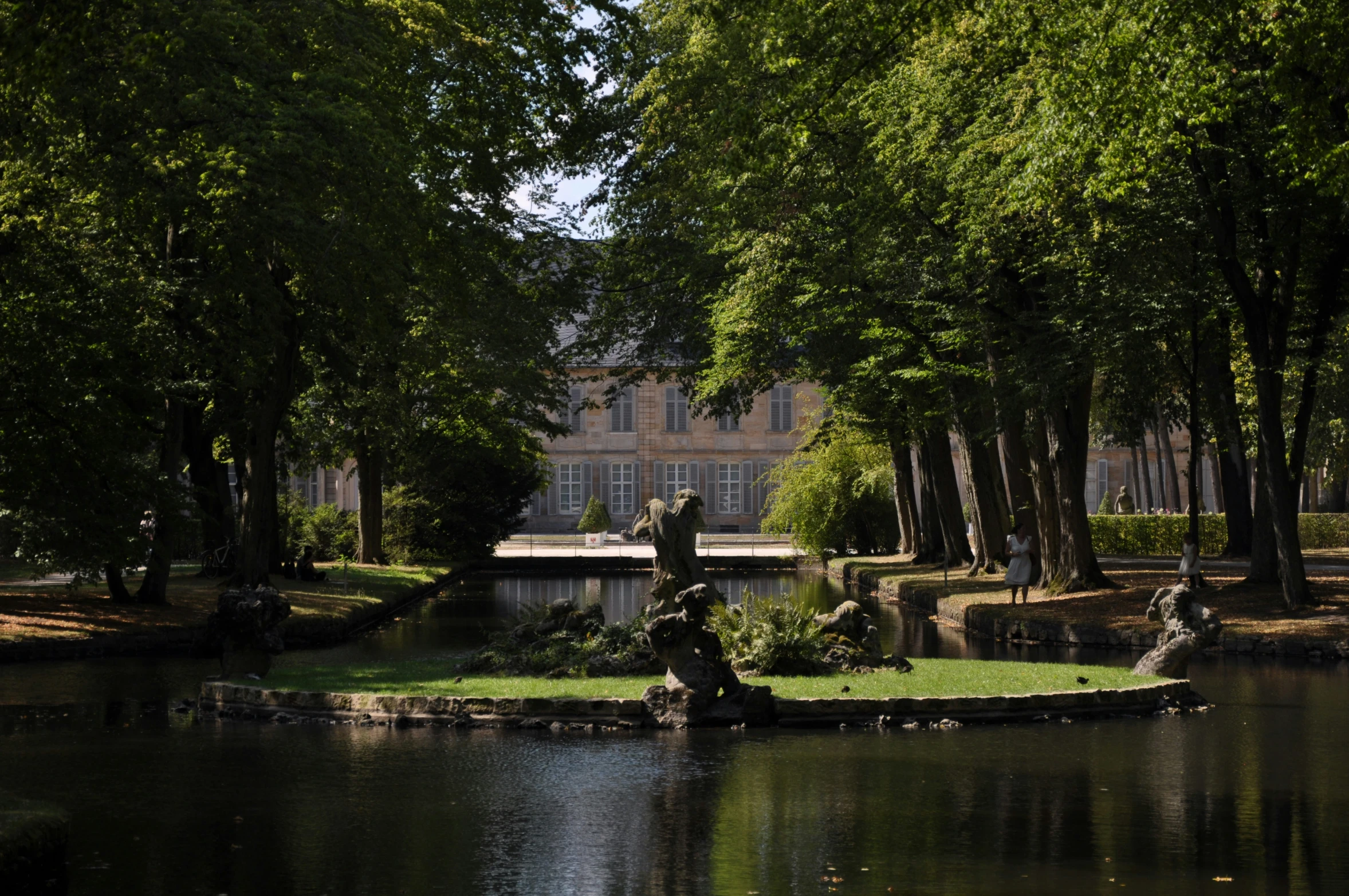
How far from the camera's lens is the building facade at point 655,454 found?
7975 cm

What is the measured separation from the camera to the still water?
805 cm

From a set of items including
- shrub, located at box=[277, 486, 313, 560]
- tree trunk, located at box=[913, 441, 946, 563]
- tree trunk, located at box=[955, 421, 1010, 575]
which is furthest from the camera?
tree trunk, located at box=[913, 441, 946, 563]

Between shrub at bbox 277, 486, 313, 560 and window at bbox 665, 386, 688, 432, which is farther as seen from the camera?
window at bbox 665, 386, 688, 432

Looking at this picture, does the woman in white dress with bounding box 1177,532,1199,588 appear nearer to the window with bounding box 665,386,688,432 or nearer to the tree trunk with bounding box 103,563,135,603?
the tree trunk with bounding box 103,563,135,603

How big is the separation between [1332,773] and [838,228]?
60.2 ft

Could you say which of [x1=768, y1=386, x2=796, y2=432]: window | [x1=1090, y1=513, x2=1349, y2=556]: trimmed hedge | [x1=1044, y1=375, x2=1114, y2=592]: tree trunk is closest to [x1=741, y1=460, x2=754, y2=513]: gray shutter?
[x1=768, y1=386, x2=796, y2=432]: window

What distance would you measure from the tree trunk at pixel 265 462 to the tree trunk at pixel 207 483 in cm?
157

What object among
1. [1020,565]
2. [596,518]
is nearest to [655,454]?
[596,518]

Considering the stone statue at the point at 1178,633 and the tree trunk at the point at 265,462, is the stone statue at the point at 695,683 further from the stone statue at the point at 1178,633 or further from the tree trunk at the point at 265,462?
the tree trunk at the point at 265,462

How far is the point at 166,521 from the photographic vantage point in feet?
74.6

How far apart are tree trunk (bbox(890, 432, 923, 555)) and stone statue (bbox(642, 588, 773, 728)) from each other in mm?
28971

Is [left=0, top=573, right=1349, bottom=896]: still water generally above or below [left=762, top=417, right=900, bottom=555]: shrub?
below

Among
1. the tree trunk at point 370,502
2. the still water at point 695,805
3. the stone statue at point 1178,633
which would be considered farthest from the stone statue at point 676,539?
the tree trunk at point 370,502

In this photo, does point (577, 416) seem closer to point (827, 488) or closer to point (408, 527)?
point (827, 488)
